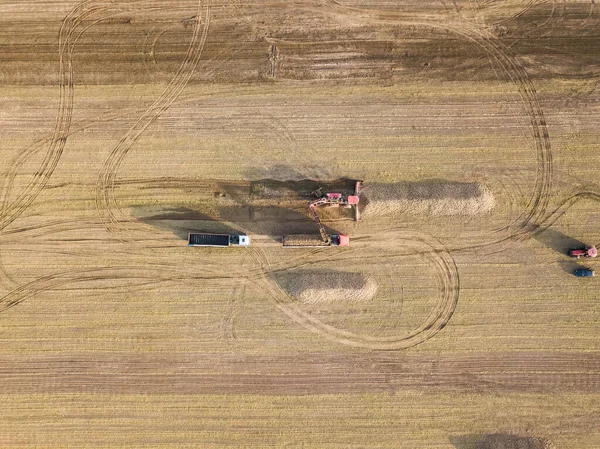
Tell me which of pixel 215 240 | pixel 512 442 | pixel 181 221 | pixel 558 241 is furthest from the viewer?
pixel 181 221

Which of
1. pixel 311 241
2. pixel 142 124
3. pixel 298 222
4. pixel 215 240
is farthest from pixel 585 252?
pixel 142 124

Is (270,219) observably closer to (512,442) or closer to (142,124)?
(142,124)

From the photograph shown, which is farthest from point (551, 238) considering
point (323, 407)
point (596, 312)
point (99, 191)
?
point (99, 191)

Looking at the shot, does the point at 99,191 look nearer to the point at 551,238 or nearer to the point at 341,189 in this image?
the point at 341,189

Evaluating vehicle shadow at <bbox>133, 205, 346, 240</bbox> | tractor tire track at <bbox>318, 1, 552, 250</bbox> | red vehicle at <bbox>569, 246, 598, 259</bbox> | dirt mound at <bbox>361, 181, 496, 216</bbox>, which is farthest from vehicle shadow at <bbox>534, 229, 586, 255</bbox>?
vehicle shadow at <bbox>133, 205, 346, 240</bbox>

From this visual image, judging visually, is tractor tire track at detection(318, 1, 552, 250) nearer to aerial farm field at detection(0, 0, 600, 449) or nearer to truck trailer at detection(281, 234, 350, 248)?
aerial farm field at detection(0, 0, 600, 449)

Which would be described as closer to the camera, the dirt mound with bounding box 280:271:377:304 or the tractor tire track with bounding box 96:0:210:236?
the dirt mound with bounding box 280:271:377:304

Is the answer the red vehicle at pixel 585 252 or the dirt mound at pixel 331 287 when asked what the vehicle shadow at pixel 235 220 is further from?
the red vehicle at pixel 585 252
